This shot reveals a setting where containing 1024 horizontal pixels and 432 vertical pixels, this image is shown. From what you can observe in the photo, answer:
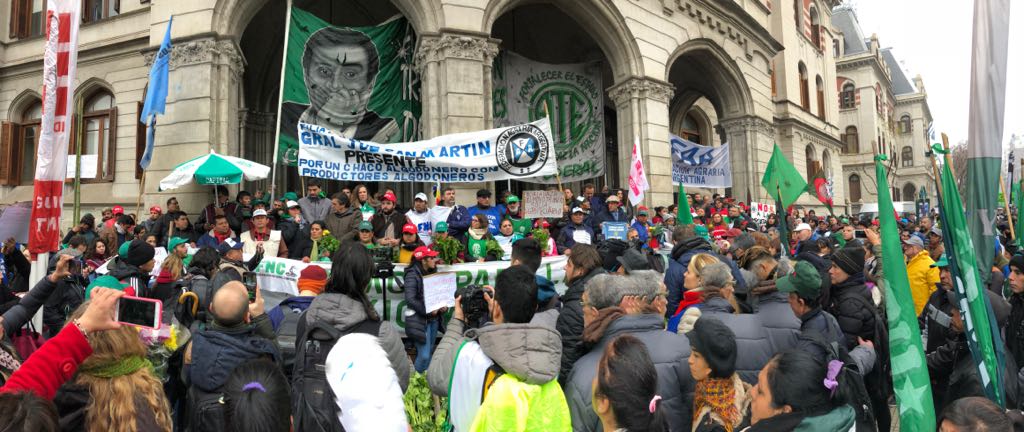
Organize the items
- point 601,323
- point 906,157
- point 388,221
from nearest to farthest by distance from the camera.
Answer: point 601,323 → point 388,221 → point 906,157

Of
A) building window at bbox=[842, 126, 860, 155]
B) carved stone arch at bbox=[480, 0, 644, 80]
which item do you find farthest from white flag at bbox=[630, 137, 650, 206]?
building window at bbox=[842, 126, 860, 155]

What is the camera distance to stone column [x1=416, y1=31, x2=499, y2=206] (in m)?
11.6

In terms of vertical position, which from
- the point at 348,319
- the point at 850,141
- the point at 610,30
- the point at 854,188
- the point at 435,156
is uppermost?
the point at 850,141

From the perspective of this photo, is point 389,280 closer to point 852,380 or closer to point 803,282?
point 803,282

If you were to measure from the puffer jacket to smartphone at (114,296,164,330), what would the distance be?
2574 mm

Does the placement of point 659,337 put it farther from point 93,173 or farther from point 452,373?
point 93,173

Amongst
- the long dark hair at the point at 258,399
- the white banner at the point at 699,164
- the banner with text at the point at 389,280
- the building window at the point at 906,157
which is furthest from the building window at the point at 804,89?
the building window at the point at 906,157

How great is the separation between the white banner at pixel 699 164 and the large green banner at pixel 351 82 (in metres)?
9.61

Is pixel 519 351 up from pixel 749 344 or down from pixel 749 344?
up

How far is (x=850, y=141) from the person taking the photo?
165ft

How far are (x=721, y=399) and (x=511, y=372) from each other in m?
1.06

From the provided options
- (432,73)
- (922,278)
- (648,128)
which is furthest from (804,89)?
(922,278)

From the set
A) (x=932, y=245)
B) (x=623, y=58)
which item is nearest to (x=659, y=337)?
(x=932, y=245)

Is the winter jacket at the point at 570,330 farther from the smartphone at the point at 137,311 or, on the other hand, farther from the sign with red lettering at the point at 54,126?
the sign with red lettering at the point at 54,126
